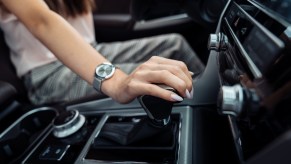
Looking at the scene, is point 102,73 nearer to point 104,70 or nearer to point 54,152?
point 104,70

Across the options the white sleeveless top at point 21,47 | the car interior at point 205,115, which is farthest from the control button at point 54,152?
the white sleeveless top at point 21,47

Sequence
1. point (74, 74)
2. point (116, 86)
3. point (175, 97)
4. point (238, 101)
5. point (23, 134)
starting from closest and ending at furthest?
point (238, 101)
point (175, 97)
point (116, 86)
point (23, 134)
point (74, 74)

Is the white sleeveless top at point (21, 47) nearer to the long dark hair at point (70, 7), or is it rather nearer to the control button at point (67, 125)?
the long dark hair at point (70, 7)

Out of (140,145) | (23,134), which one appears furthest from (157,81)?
(23,134)

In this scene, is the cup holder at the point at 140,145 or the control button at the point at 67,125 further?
the control button at the point at 67,125

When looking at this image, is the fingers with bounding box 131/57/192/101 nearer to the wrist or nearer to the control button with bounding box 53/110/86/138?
the wrist

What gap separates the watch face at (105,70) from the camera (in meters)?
0.51

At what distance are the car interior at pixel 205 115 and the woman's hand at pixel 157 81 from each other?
0.04ft

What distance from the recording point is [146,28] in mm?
1294

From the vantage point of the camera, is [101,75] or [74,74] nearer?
[101,75]

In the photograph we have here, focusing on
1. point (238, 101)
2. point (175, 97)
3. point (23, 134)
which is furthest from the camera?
point (23, 134)

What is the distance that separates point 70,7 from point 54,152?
60cm

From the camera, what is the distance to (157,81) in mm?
411

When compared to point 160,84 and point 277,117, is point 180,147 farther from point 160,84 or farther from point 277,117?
point 277,117
